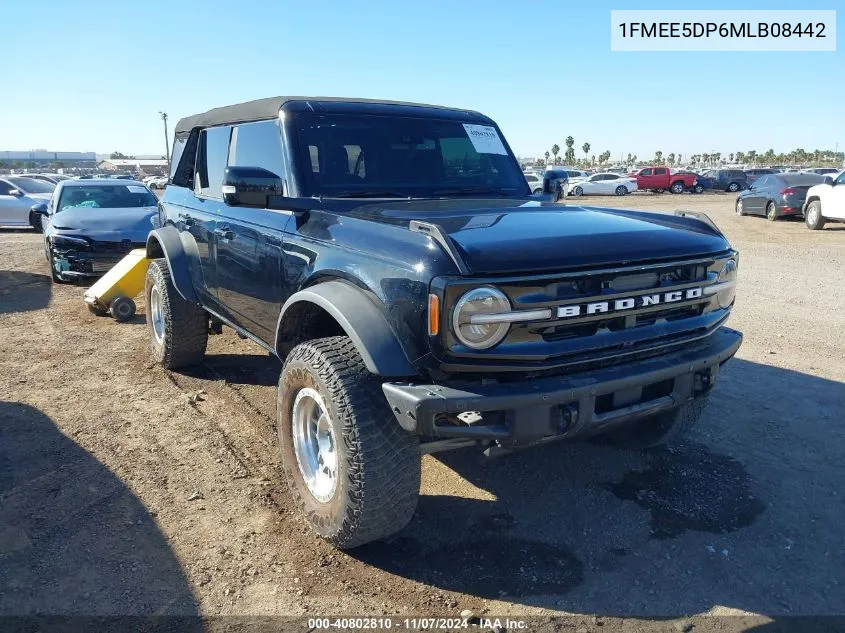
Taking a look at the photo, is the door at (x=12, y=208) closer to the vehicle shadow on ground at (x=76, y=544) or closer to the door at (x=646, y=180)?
the vehicle shadow on ground at (x=76, y=544)

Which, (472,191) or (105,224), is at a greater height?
(472,191)

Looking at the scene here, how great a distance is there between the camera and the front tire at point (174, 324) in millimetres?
5355

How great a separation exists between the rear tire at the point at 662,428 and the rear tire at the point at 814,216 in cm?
1463

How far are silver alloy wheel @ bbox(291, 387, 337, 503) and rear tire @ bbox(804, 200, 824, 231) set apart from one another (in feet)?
54.0

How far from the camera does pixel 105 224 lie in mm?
9422

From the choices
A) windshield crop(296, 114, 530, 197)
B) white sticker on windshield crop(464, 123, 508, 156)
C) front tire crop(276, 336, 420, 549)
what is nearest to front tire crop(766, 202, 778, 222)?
white sticker on windshield crop(464, 123, 508, 156)

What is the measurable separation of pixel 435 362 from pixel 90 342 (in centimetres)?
523

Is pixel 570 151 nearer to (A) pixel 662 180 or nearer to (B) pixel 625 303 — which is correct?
(A) pixel 662 180

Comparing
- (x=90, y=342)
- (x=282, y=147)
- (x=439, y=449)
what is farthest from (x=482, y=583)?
(x=90, y=342)

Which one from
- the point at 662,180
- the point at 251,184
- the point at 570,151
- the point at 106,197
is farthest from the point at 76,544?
the point at 570,151

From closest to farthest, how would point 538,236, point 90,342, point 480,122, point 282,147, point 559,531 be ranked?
point 538,236
point 559,531
point 282,147
point 480,122
point 90,342

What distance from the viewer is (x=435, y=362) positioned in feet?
8.80

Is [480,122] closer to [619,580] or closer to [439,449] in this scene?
[439,449]

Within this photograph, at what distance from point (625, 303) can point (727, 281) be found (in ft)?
2.84
